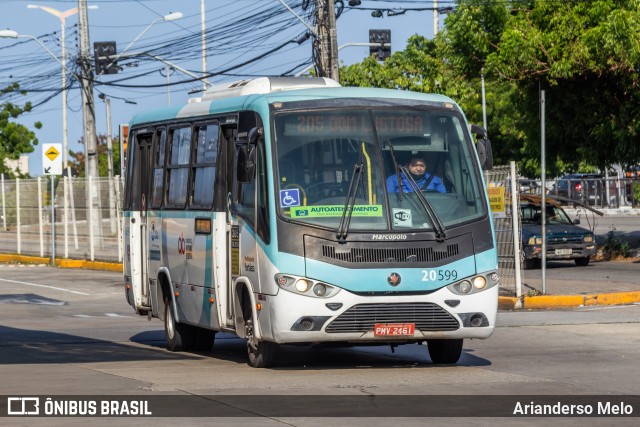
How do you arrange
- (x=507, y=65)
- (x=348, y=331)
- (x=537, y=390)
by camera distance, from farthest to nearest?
1. (x=507, y=65)
2. (x=348, y=331)
3. (x=537, y=390)

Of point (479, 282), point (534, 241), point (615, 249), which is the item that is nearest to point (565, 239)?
point (534, 241)

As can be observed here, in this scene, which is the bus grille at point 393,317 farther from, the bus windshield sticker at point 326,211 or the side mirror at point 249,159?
the side mirror at point 249,159

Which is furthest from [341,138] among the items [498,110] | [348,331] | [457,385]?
[498,110]

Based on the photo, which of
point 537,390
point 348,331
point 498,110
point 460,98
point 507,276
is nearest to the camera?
point 537,390

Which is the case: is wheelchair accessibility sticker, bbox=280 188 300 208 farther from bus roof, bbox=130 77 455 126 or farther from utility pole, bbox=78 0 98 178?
utility pole, bbox=78 0 98 178

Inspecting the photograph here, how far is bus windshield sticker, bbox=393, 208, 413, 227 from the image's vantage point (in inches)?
514

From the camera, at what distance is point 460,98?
53.0m

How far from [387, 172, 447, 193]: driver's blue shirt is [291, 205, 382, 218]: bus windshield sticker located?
0.34 meters

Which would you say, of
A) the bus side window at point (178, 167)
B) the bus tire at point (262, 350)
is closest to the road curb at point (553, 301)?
the bus side window at point (178, 167)

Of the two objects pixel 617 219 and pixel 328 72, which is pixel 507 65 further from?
pixel 617 219

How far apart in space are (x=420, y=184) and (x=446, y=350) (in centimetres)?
186

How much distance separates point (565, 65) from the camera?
94.7 ft

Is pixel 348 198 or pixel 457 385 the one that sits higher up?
pixel 348 198

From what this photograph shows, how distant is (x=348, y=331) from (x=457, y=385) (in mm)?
1323
